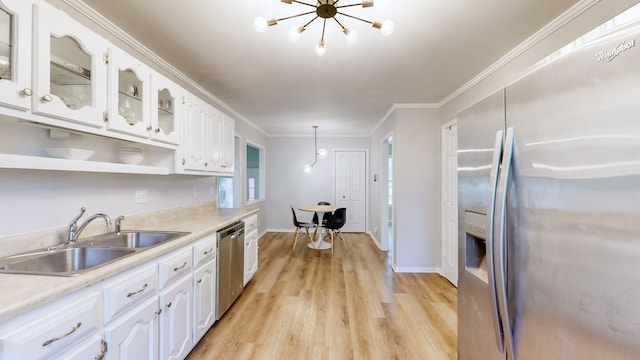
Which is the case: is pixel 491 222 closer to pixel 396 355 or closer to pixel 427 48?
pixel 396 355

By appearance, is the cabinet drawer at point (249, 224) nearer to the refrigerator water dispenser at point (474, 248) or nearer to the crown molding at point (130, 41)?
the crown molding at point (130, 41)

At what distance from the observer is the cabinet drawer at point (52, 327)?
0.85 meters

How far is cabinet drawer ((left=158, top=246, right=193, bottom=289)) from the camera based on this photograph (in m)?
1.61

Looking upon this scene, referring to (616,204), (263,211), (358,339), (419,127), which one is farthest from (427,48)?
(263,211)

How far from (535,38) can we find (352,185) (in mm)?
4830

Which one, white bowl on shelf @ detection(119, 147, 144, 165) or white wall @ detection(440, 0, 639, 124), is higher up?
white wall @ detection(440, 0, 639, 124)

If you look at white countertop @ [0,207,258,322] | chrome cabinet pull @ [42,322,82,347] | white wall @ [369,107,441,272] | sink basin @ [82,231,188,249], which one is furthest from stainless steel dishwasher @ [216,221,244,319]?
white wall @ [369,107,441,272]

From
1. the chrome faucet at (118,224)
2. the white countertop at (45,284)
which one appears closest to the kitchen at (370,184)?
the chrome faucet at (118,224)

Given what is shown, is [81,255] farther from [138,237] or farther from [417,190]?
[417,190]

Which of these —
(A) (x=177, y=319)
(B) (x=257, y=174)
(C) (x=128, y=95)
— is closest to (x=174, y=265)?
(A) (x=177, y=319)

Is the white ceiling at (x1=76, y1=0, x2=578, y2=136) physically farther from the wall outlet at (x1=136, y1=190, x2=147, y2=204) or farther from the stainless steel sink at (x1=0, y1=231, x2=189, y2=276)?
the stainless steel sink at (x1=0, y1=231, x2=189, y2=276)

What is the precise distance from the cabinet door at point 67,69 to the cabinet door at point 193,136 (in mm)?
876

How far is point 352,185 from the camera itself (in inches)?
263

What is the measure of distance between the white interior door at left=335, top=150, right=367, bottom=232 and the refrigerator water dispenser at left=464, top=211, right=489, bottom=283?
211 inches
